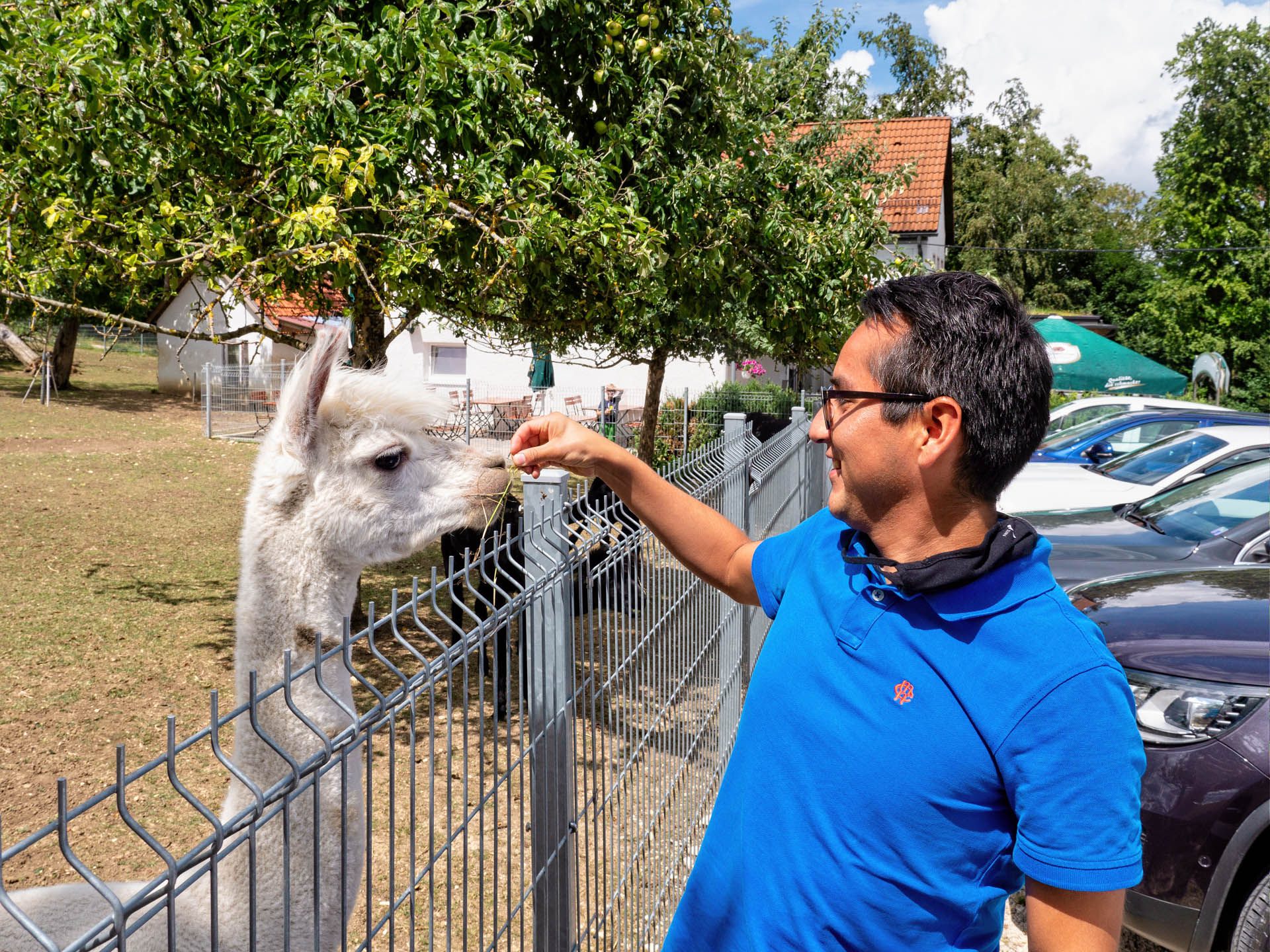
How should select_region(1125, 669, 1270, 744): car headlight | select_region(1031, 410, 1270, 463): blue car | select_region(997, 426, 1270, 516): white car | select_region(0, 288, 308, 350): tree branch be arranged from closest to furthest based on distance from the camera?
select_region(1125, 669, 1270, 744): car headlight, select_region(0, 288, 308, 350): tree branch, select_region(997, 426, 1270, 516): white car, select_region(1031, 410, 1270, 463): blue car

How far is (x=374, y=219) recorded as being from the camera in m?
5.74

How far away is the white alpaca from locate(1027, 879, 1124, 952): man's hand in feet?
3.69

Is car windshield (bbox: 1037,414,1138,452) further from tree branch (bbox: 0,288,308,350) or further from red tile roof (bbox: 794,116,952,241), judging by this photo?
→ red tile roof (bbox: 794,116,952,241)

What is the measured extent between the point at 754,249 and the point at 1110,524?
3.43m

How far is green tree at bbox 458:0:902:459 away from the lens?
253 inches

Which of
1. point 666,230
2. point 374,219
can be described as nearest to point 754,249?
point 666,230

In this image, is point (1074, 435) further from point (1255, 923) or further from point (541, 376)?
point (1255, 923)

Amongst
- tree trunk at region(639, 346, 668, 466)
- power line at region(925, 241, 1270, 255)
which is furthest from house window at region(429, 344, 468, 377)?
tree trunk at region(639, 346, 668, 466)

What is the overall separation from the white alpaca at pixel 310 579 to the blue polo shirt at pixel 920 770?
767 millimetres

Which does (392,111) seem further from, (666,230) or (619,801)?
(619,801)

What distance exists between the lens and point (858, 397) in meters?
1.61

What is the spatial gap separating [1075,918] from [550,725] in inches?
51.3

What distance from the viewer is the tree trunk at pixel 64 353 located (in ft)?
96.2

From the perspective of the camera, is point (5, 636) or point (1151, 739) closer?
point (1151, 739)
